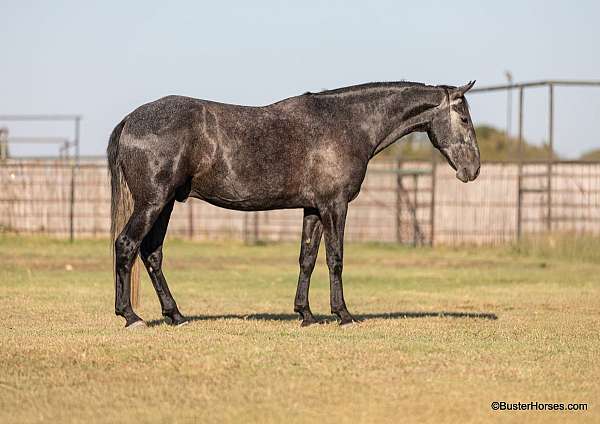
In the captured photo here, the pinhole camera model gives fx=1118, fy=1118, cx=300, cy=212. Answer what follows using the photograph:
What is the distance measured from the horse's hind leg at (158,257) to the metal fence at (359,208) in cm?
2310

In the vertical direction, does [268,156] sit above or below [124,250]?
above

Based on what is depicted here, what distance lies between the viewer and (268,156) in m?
11.9

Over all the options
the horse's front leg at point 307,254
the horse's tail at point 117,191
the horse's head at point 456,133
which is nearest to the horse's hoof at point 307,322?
the horse's front leg at point 307,254

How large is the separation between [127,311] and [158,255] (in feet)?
2.33

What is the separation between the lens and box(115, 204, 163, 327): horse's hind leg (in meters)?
11.5

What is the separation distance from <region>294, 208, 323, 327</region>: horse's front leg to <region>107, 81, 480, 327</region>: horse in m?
0.01

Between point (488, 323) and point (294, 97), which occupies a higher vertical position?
point (294, 97)

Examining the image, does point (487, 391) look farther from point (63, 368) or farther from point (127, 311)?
point (127, 311)

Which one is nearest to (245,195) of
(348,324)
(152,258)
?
(152,258)

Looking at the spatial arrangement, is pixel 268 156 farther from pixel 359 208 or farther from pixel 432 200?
pixel 359 208

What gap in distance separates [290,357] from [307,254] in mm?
2824

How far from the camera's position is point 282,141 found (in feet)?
39.1

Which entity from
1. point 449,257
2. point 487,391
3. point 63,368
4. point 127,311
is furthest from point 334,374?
point 449,257

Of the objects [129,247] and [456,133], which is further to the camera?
[456,133]
